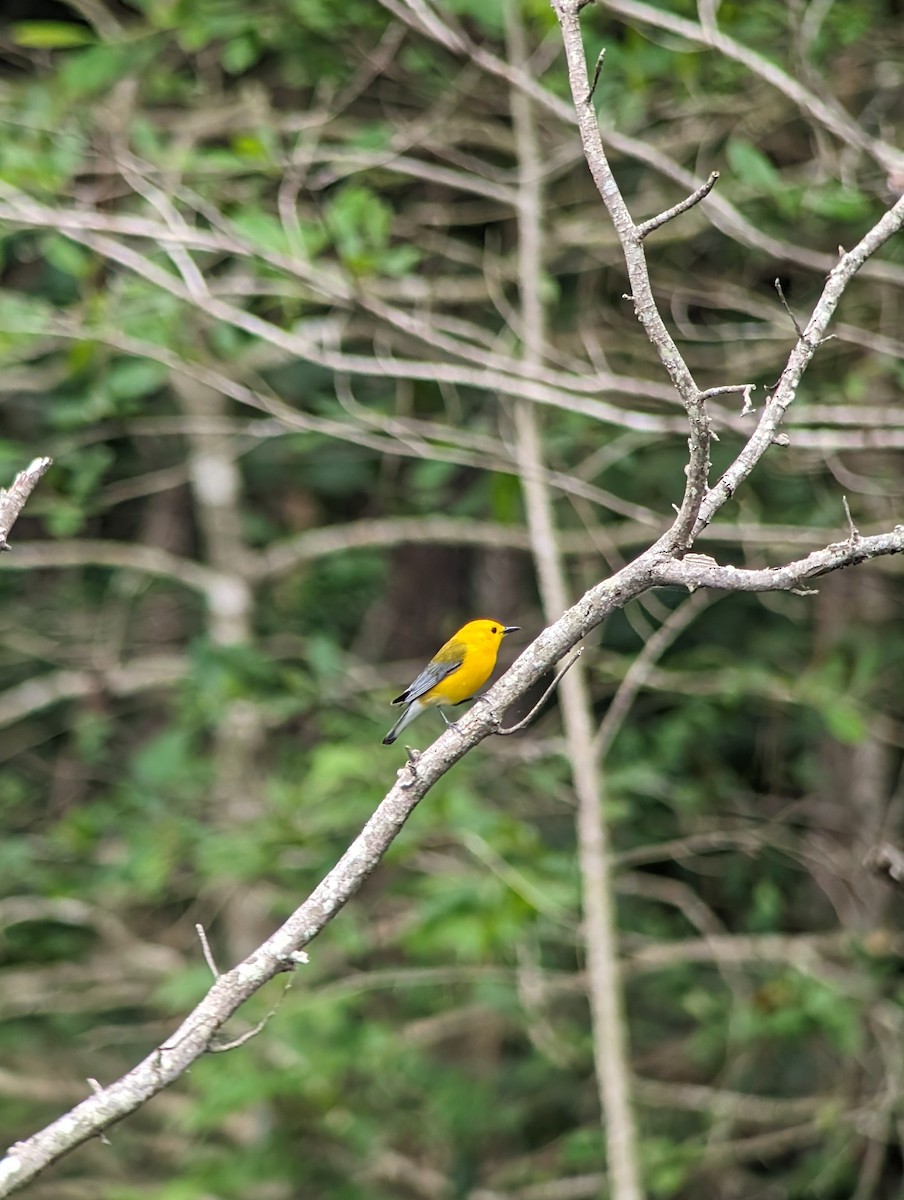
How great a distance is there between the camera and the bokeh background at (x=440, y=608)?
19.7 ft

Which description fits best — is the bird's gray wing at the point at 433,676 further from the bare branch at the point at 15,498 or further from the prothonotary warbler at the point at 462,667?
the bare branch at the point at 15,498

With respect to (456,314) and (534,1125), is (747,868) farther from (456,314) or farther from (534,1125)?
(456,314)

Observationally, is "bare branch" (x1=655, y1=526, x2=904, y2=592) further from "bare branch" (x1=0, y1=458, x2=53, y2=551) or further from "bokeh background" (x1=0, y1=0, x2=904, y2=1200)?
"bokeh background" (x1=0, y1=0, x2=904, y2=1200)

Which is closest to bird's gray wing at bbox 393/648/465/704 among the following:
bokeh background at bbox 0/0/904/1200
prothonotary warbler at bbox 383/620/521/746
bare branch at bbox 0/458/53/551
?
prothonotary warbler at bbox 383/620/521/746

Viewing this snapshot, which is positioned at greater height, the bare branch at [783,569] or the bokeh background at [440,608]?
the bokeh background at [440,608]

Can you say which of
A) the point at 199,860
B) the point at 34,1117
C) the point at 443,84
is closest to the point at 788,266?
the point at 443,84

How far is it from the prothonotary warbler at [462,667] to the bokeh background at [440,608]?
1741 mm

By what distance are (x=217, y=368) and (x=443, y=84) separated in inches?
67.3

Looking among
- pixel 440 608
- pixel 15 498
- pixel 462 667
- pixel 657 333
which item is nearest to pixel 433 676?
pixel 462 667

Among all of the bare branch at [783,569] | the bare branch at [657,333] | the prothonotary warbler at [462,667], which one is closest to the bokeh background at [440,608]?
the prothonotary warbler at [462,667]

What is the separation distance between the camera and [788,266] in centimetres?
701

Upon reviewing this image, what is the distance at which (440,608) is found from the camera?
32.6 ft

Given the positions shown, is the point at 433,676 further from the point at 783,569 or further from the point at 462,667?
the point at 783,569

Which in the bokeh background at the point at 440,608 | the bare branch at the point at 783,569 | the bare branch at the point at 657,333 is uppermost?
the bokeh background at the point at 440,608
